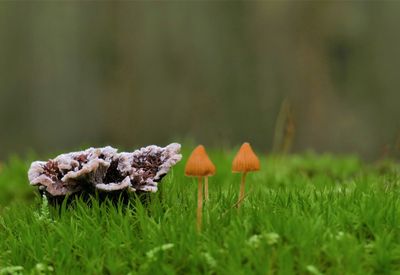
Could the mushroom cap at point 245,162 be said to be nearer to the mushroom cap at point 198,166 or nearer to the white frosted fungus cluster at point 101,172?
the mushroom cap at point 198,166

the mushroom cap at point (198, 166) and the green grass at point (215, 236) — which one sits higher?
the mushroom cap at point (198, 166)

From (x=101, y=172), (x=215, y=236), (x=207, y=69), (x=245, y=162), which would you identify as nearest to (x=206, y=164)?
(x=245, y=162)

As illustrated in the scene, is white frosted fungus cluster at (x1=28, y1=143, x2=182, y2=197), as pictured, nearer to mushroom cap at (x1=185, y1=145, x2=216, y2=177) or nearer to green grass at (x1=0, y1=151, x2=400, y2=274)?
green grass at (x1=0, y1=151, x2=400, y2=274)

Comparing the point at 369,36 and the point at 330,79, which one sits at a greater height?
the point at 369,36

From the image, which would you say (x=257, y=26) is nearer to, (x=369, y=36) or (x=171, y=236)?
(x=369, y=36)

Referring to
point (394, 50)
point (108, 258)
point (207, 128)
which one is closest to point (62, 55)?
point (207, 128)

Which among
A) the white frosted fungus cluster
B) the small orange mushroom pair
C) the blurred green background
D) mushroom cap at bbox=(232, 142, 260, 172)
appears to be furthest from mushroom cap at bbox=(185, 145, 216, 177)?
the blurred green background

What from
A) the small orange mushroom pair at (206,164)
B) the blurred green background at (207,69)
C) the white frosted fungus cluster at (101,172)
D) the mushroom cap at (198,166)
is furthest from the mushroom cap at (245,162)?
the blurred green background at (207,69)
